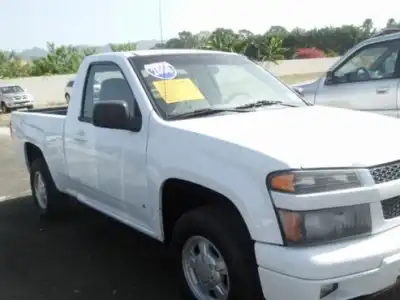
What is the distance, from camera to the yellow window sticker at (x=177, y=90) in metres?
3.96

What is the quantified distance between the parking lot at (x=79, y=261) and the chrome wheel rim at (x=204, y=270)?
0.49 metres

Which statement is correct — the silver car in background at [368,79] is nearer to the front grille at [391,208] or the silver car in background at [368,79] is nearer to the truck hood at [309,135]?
the truck hood at [309,135]

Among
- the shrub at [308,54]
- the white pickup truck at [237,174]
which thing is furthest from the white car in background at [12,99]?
the shrub at [308,54]

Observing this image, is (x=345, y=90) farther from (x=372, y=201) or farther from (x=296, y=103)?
(x=372, y=201)

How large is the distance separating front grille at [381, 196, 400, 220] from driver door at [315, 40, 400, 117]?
4.05 meters

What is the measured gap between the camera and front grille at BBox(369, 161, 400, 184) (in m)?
2.84

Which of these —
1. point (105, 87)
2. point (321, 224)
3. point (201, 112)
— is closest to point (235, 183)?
point (321, 224)

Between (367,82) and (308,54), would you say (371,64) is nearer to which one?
(367,82)

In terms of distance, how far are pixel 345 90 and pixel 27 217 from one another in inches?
169

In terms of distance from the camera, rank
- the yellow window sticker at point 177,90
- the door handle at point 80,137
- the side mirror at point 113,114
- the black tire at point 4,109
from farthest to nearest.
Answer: the black tire at point 4,109, the door handle at point 80,137, the yellow window sticker at point 177,90, the side mirror at point 113,114

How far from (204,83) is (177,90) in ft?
0.94

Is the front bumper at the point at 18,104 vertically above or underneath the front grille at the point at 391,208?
underneath

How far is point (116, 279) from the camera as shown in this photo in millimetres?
4312

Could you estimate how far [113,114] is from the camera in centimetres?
380
